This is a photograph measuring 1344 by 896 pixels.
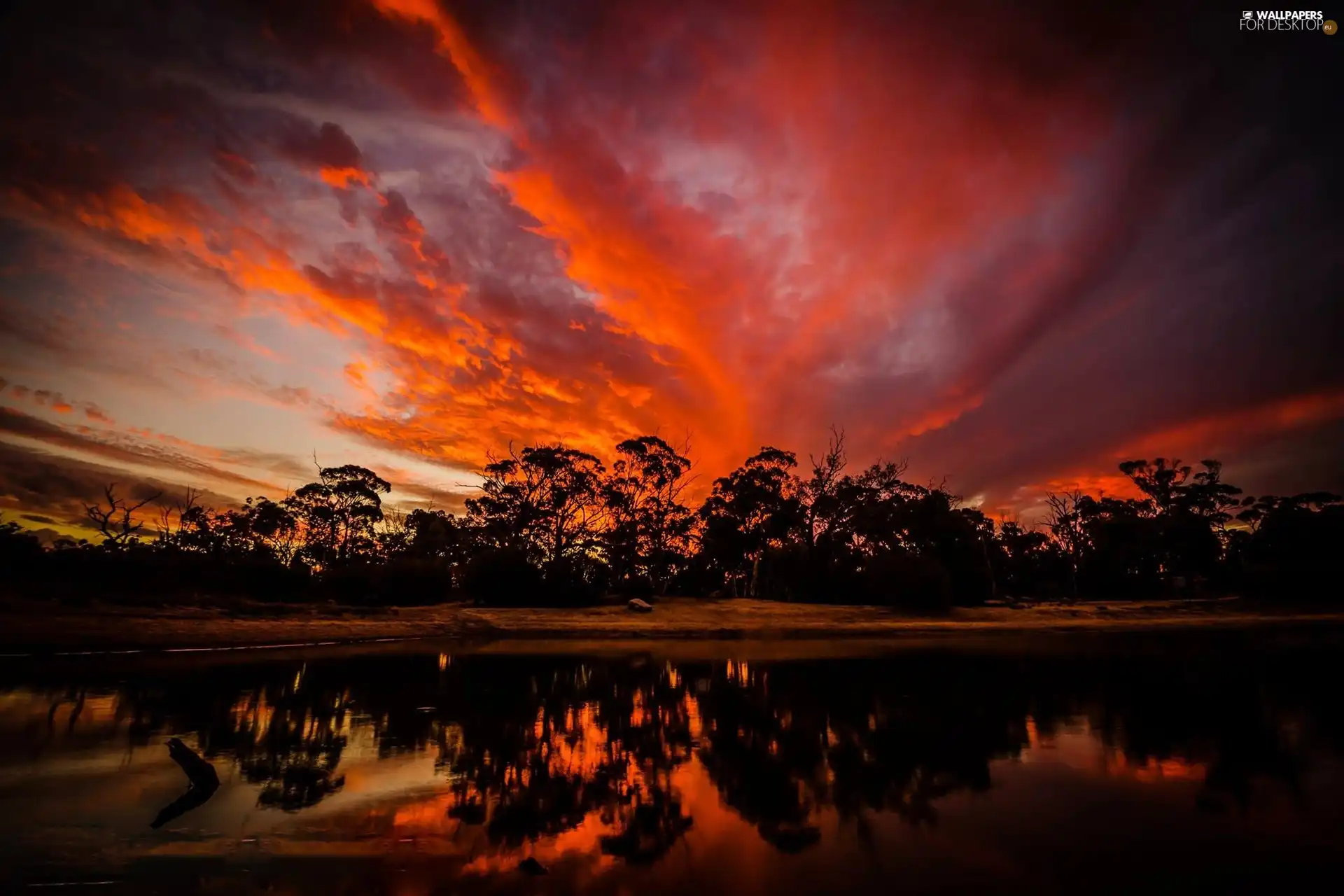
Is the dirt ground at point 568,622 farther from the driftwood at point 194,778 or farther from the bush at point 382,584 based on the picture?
the driftwood at point 194,778

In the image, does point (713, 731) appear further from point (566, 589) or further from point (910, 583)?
point (910, 583)

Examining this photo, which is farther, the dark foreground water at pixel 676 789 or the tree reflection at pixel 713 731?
the tree reflection at pixel 713 731

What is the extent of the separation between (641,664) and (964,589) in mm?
45634

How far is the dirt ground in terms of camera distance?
25391 mm

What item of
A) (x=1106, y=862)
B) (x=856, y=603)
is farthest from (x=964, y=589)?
(x=1106, y=862)

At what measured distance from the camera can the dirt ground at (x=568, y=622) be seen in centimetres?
2539

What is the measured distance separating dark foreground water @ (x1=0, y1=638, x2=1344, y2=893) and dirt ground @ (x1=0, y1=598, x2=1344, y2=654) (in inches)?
474

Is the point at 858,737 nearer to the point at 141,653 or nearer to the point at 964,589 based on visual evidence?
the point at 141,653

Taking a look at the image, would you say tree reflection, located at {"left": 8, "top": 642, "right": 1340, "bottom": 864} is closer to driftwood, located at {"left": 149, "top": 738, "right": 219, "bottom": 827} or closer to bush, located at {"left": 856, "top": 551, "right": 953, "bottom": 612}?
driftwood, located at {"left": 149, "top": 738, "right": 219, "bottom": 827}

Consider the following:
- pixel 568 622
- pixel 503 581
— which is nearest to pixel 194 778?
pixel 568 622

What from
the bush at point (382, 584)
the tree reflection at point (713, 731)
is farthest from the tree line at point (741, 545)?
the tree reflection at point (713, 731)

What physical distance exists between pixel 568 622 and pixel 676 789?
114 feet

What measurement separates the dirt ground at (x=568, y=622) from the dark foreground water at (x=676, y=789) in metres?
12.0

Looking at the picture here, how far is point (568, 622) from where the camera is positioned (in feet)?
134
